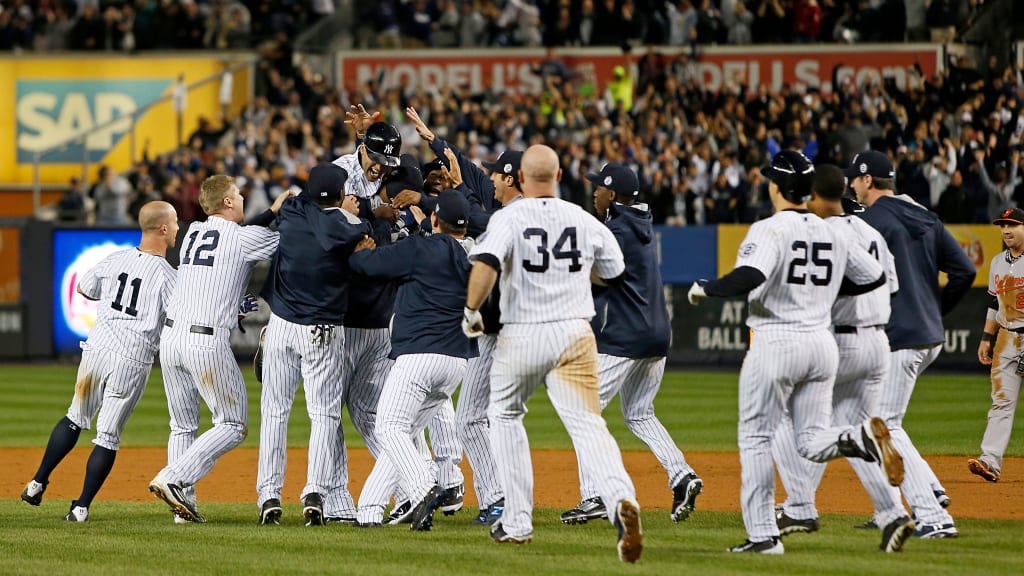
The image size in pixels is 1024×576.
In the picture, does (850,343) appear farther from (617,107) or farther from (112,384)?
(617,107)

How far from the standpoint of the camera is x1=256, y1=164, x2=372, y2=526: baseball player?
934 cm

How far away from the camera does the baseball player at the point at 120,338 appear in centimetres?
986

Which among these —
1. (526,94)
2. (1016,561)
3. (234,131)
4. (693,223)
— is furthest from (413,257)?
(234,131)

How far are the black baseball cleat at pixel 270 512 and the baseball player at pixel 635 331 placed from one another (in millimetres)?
1906

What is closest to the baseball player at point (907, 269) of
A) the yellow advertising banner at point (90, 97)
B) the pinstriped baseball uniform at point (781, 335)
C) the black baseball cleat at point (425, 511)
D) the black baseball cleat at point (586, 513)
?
the pinstriped baseball uniform at point (781, 335)

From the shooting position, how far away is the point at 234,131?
2878 cm

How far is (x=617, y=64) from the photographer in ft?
93.1

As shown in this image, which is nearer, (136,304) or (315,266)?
(315,266)

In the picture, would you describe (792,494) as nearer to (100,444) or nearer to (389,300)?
(389,300)

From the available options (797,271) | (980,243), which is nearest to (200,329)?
(797,271)

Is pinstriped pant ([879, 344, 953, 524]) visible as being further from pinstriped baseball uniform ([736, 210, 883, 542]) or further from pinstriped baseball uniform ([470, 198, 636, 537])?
pinstriped baseball uniform ([470, 198, 636, 537])

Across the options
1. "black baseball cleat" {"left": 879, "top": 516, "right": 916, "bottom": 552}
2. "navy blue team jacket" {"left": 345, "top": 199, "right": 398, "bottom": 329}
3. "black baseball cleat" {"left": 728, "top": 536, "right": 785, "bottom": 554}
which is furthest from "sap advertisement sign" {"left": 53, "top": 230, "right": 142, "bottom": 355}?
"black baseball cleat" {"left": 879, "top": 516, "right": 916, "bottom": 552}

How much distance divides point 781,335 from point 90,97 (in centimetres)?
2662

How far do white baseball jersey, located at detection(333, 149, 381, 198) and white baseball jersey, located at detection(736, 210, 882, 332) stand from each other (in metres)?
3.19
